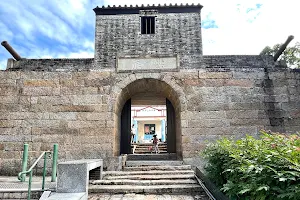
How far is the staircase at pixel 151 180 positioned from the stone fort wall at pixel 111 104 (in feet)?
1.98

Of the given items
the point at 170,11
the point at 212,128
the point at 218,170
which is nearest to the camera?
the point at 218,170

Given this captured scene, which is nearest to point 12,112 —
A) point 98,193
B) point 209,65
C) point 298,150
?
point 98,193

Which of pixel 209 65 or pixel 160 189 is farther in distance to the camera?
pixel 209 65

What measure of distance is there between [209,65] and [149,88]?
7.09 ft

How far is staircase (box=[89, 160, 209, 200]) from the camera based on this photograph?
4.57 meters

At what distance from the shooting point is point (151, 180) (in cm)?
510

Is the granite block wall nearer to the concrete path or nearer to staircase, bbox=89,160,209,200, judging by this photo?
staircase, bbox=89,160,209,200

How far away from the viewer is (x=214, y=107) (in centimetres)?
653

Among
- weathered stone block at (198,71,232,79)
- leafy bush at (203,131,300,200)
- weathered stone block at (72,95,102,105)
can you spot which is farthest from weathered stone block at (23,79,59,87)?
leafy bush at (203,131,300,200)

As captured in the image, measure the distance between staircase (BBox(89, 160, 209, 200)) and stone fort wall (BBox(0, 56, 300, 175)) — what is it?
60 centimetres

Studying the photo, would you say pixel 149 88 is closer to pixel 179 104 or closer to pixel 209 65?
pixel 179 104

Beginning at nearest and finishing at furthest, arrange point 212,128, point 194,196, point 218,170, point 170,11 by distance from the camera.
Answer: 1. point 218,170
2. point 194,196
3. point 212,128
4. point 170,11

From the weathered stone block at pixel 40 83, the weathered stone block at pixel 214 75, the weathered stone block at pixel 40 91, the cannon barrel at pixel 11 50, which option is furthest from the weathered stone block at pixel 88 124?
the weathered stone block at pixel 214 75

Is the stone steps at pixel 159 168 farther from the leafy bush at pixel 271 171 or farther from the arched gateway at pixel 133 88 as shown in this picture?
the leafy bush at pixel 271 171
